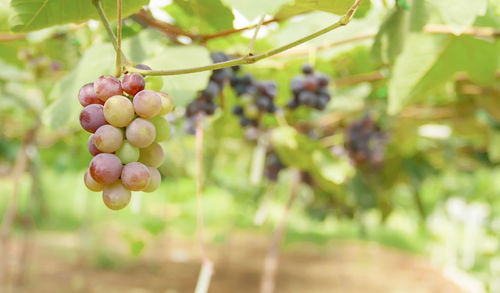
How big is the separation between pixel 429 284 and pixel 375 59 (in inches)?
113

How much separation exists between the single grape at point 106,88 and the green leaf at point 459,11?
1.20 ft

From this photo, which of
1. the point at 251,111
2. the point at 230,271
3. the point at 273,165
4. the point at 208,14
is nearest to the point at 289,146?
the point at 251,111

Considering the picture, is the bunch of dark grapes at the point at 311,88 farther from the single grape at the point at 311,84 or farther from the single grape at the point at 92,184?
the single grape at the point at 92,184

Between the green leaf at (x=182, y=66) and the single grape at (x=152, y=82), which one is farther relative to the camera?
the green leaf at (x=182, y=66)

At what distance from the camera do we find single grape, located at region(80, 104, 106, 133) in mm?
317

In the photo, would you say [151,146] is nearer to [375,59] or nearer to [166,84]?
[166,84]

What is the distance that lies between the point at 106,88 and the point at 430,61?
1.94 feet

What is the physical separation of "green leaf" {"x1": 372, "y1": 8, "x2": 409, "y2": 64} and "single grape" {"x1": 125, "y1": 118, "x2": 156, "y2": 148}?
0.37m

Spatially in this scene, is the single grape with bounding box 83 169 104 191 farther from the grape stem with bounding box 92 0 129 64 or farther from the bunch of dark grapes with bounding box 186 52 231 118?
the bunch of dark grapes with bounding box 186 52 231 118

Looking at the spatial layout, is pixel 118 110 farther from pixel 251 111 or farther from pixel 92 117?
pixel 251 111

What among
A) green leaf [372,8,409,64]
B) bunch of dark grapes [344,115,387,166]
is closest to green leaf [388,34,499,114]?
green leaf [372,8,409,64]

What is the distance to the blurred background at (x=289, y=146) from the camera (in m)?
0.56

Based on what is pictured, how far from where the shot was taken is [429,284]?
300cm

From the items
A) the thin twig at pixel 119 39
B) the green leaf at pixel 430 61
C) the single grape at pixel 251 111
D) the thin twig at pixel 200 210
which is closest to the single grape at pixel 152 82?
the thin twig at pixel 119 39
